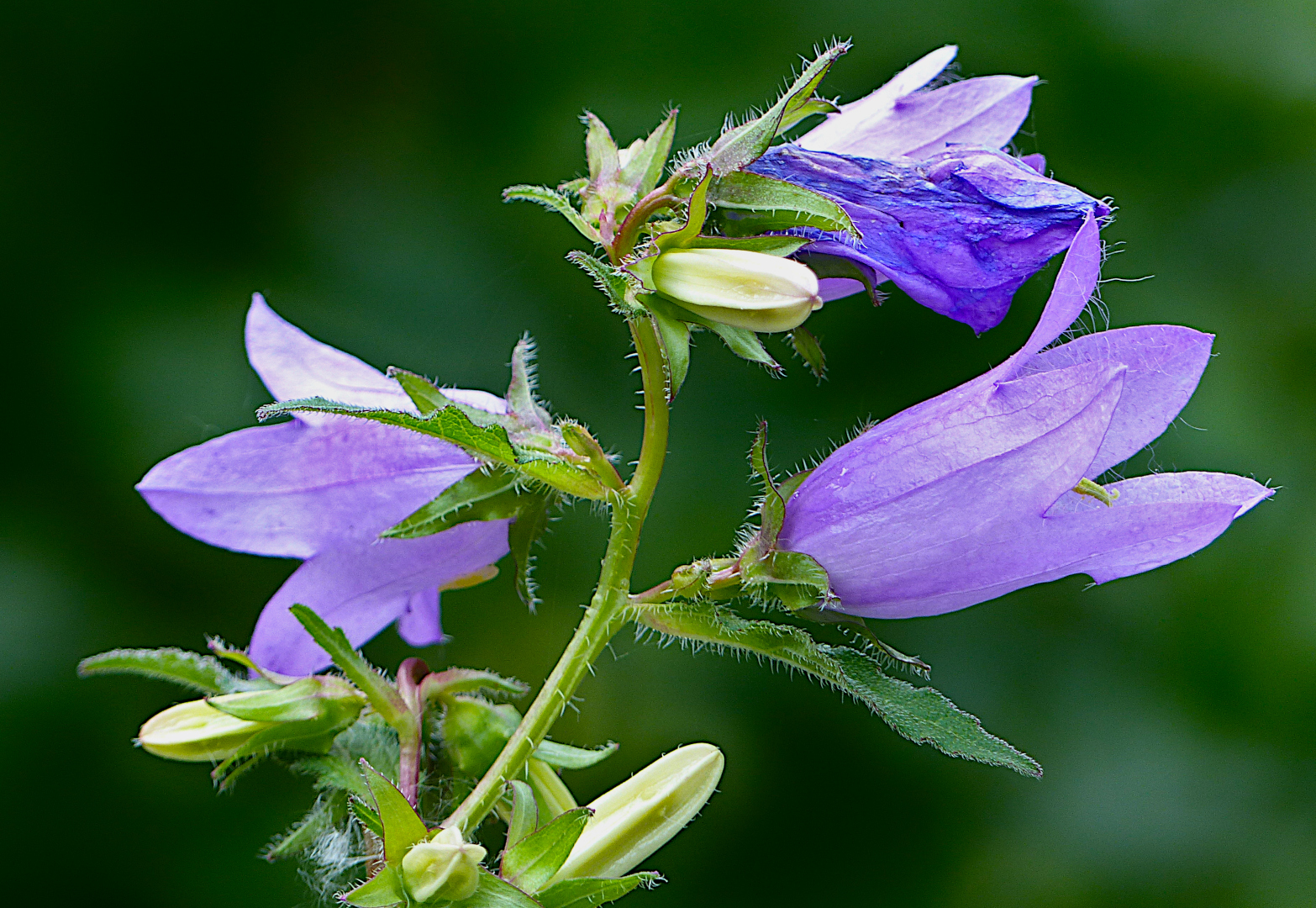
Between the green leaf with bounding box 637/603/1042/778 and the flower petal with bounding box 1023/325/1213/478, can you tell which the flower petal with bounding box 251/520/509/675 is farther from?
the flower petal with bounding box 1023/325/1213/478

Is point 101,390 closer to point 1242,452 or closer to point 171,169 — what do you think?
point 171,169

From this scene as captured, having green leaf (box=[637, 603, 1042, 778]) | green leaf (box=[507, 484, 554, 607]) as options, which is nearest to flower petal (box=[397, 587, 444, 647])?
green leaf (box=[507, 484, 554, 607])

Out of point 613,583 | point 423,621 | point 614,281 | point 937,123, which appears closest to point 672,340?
point 614,281

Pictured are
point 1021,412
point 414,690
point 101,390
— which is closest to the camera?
point 1021,412

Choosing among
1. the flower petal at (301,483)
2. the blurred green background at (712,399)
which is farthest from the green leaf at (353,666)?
the blurred green background at (712,399)

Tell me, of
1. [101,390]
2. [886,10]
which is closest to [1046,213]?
[886,10]
